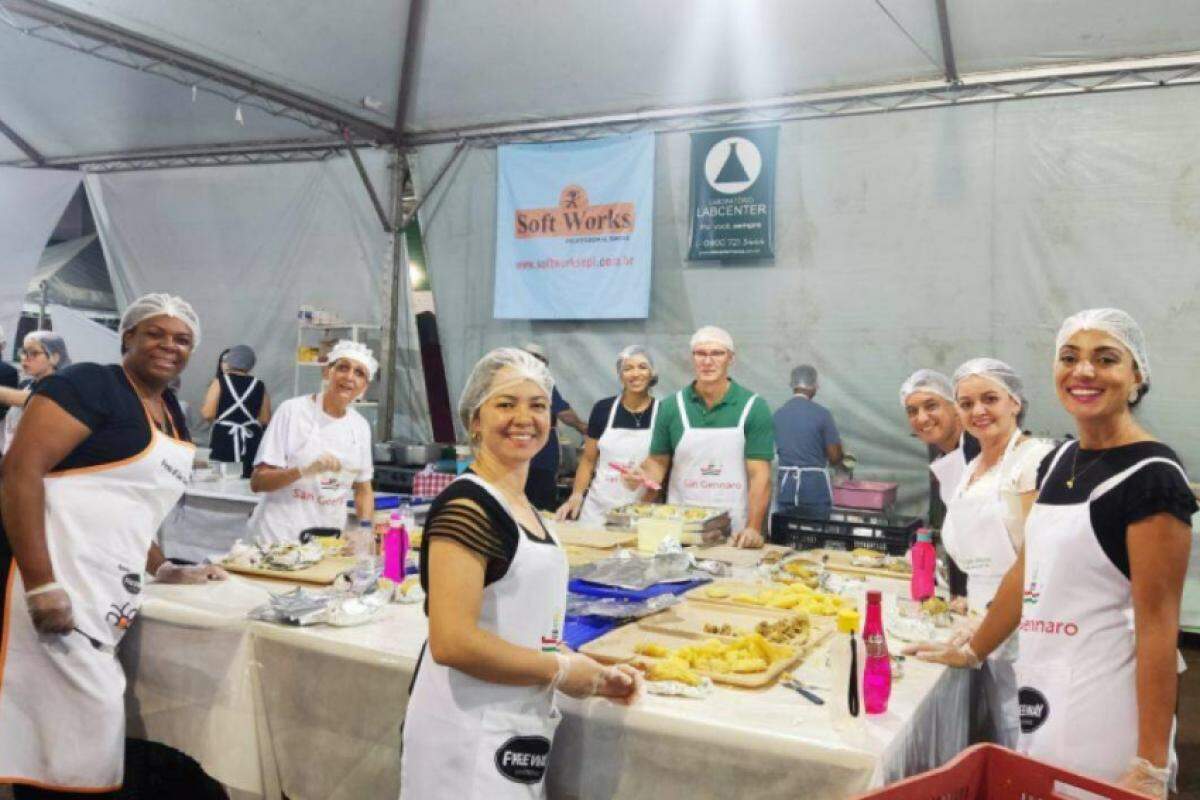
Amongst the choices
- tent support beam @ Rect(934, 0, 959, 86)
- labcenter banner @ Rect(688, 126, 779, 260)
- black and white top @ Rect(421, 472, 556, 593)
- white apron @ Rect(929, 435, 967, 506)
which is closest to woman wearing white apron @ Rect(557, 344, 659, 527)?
white apron @ Rect(929, 435, 967, 506)

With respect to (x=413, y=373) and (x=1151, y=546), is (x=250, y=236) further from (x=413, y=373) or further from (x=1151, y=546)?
(x=1151, y=546)

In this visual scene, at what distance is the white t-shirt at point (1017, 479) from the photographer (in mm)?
2721

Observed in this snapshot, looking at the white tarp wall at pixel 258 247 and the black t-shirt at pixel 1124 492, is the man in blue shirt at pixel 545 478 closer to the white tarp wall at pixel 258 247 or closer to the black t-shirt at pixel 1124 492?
the white tarp wall at pixel 258 247

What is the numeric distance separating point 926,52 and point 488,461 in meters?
5.55

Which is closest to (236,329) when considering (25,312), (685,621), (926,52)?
(25,312)

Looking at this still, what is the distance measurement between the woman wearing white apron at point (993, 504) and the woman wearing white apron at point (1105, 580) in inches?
20.3

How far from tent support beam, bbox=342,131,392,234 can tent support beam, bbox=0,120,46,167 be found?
154 inches

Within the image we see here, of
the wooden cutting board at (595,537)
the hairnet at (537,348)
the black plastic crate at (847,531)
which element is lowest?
the wooden cutting board at (595,537)

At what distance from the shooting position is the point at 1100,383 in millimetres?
2088

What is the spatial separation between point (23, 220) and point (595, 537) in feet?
29.5

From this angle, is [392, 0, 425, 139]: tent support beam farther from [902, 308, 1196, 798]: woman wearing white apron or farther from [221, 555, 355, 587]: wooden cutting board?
[902, 308, 1196, 798]: woman wearing white apron

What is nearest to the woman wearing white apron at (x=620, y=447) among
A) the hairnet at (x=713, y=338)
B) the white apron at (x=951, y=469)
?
the hairnet at (x=713, y=338)

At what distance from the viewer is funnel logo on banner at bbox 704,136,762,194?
7105 mm

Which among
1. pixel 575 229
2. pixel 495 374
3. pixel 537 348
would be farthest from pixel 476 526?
pixel 575 229
